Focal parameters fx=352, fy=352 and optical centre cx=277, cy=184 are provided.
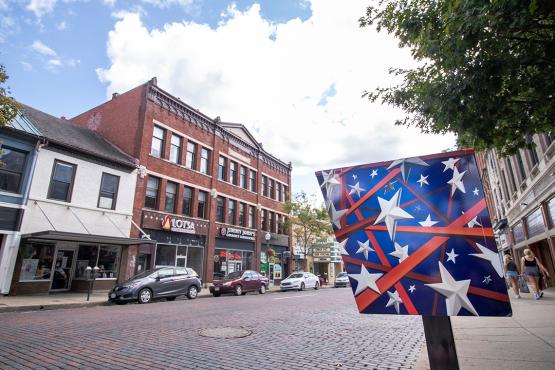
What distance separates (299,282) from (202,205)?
9.35m

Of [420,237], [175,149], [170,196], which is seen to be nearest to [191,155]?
[175,149]

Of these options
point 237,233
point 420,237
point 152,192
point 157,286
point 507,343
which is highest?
point 152,192

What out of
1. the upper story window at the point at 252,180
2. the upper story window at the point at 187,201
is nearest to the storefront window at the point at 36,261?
the upper story window at the point at 187,201

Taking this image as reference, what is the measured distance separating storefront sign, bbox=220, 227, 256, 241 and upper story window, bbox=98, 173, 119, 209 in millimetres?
9353

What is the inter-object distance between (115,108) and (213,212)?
1017 centimetres

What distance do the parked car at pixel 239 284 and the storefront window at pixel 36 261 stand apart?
8.15 metres

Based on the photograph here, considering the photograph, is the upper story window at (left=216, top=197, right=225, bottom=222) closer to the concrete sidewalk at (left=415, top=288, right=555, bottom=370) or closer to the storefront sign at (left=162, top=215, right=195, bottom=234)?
the storefront sign at (left=162, top=215, right=195, bottom=234)

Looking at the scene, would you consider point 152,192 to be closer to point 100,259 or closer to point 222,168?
point 100,259

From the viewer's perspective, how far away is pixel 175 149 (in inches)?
987

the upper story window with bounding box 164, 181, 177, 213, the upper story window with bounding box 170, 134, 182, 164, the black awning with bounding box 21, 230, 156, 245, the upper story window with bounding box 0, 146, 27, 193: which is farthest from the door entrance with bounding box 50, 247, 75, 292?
the upper story window with bounding box 170, 134, 182, 164

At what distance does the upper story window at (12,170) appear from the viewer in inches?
609

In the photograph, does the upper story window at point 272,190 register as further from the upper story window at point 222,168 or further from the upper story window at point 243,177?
the upper story window at point 222,168

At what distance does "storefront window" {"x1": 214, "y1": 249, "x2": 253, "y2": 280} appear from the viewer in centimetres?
2686

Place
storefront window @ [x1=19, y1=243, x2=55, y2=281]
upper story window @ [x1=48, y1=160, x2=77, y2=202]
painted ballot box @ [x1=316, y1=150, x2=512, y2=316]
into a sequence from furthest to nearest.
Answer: upper story window @ [x1=48, y1=160, x2=77, y2=202] → storefront window @ [x1=19, y1=243, x2=55, y2=281] → painted ballot box @ [x1=316, y1=150, x2=512, y2=316]
